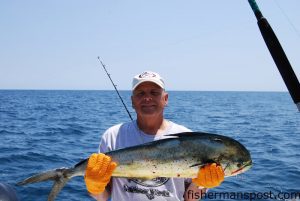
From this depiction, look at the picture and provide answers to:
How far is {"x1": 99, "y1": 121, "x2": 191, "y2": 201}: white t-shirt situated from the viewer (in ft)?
Answer: 10.4

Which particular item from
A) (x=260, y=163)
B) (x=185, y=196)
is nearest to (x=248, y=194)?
(x=260, y=163)

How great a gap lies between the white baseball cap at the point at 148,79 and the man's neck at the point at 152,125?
1.03 feet

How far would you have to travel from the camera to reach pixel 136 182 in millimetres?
3193

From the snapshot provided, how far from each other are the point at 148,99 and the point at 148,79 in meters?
0.19

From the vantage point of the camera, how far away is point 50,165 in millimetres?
9938

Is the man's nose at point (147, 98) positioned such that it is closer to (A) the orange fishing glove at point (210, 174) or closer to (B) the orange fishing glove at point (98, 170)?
(B) the orange fishing glove at point (98, 170)

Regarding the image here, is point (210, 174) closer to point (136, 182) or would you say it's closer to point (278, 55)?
point (136, 182)

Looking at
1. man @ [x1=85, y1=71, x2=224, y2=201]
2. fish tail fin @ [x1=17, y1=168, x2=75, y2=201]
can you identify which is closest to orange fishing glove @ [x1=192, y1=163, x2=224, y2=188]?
man @ [x1=85, y1=71, x2=224, y2=201]

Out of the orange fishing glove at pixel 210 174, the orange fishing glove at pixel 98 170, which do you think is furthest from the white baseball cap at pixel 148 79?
the orange fishing glove at pixel 210 174

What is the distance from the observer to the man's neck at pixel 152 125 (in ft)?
10.9

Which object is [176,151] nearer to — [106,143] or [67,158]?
[106,143]

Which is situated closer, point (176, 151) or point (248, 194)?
point (176, 151)

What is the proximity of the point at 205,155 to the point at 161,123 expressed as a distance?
619mm

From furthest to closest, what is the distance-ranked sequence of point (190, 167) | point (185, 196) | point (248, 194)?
point (248, 194)
point (185, 196)
point (190, 167)
